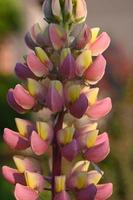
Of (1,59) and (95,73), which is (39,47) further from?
(1,59)

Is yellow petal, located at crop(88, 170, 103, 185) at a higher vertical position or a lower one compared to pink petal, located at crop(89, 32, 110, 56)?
lower

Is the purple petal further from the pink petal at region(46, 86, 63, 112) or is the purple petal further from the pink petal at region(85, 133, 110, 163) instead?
the pink petal at region(85, 133, 110, 163)

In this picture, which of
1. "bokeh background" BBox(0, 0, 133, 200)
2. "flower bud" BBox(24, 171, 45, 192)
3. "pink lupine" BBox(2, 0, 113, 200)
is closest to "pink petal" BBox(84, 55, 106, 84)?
"pink lupine" BBox(2, 0, 113, 200)

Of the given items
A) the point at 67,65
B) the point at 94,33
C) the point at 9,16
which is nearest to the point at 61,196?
the point at 67,65

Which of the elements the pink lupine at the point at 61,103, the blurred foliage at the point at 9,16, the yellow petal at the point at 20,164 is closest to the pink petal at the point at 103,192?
the pink lupine at the point at 61,103

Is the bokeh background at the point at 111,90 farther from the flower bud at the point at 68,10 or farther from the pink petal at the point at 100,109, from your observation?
the pink petal at the point at 100,109

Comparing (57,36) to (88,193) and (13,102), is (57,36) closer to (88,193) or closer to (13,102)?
(13,102)
